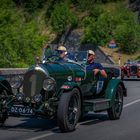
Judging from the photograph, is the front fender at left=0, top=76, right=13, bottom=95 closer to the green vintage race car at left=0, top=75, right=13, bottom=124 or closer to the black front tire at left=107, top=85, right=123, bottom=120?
the green vintage race car at left=0, top=75, right=13, bottom=124

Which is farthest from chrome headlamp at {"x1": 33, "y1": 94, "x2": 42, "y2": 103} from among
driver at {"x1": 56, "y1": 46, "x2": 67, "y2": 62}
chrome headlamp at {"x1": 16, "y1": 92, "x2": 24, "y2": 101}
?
driver at {"x1": 56, "y1": 46, "x2": 67, "y2": 62}

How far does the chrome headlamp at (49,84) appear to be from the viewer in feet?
40.0

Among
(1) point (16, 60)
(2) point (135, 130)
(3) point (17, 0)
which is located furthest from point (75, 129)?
(3) point (17, 0)

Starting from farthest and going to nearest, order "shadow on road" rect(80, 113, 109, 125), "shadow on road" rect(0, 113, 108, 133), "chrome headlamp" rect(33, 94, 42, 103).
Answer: "shadow on road" rect(80, 113, 109, 125) → "shadow on road" rect(0, 113, 108, 133) → "chrome headlamp" rect(33, 94, 42, 103)

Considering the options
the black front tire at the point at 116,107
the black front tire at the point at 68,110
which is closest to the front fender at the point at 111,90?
the black front tire at the point at 116,107

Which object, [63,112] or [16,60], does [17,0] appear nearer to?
[16,60]

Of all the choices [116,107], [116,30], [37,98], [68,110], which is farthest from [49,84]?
[116,30]

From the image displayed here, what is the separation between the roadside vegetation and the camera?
40.4m

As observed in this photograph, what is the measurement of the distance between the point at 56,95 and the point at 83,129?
97cm

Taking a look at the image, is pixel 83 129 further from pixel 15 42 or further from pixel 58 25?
pixel 58 25

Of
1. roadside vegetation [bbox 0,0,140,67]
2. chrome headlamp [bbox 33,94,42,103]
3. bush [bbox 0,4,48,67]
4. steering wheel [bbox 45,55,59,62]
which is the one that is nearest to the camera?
chrome headlamp [bbox 33,94,42,103]

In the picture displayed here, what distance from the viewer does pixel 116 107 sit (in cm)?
1449

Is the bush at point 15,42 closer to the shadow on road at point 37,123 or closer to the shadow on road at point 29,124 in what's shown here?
the shadow on road at point 37,123

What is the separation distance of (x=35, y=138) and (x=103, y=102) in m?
2.76
